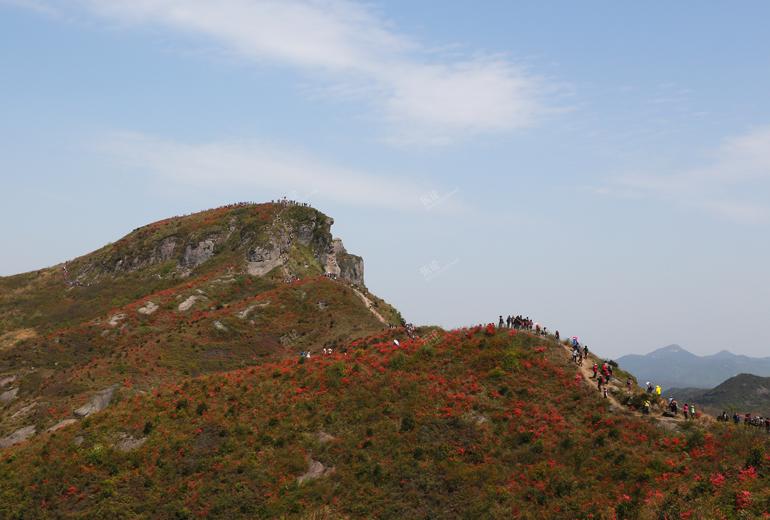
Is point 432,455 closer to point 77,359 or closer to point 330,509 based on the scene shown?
point 330,509

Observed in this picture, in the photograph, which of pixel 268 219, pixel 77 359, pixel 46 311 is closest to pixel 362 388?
pixel 77 359

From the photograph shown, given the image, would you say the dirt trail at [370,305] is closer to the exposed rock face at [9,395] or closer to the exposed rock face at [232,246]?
the exposed rock face at [232,246]

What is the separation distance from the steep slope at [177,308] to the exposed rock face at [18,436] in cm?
82

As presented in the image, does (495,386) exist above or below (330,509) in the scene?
above

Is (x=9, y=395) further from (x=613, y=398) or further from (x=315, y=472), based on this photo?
(x=613, y=398)

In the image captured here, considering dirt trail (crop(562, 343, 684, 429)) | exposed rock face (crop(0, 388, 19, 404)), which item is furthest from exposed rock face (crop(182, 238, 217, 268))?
dirt trail (crop(562, 343, 684, 429))

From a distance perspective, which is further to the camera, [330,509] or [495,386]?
[495,386]

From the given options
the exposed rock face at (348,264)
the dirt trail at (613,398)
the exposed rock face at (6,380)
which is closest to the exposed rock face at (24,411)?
the exposed rock face at (6,380)

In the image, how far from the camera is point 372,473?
3791 centimetres

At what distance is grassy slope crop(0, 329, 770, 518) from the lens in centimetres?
3284

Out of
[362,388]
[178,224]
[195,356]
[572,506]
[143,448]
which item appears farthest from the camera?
[178,224]

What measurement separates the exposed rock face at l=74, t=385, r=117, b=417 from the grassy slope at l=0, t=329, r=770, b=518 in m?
7.79

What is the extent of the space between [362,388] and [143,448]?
17983 mm

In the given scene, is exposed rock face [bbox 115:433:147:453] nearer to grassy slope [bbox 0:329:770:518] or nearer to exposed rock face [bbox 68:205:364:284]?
grassy slope [bbox 0:329:770:518]
